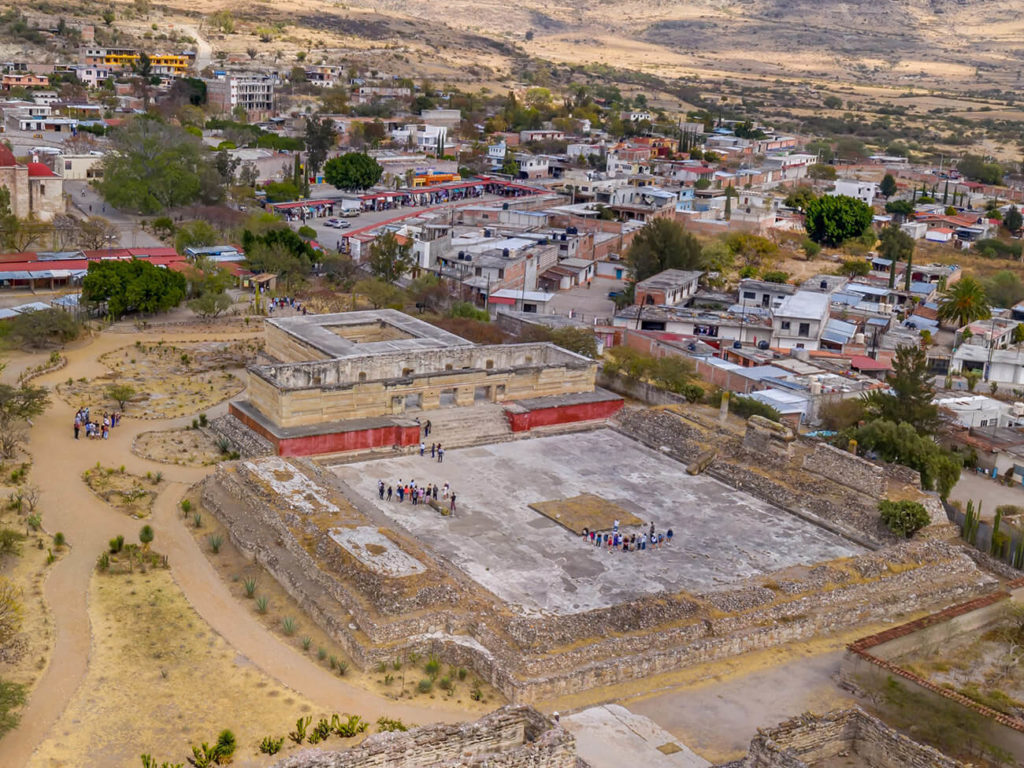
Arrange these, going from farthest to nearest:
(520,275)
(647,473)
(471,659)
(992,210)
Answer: (992,210), (520,275), (647,473), (471,659)

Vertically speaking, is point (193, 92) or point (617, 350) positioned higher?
point (193, 92)

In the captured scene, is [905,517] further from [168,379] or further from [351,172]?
[351,172]

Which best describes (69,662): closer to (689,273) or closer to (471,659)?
(471,659)

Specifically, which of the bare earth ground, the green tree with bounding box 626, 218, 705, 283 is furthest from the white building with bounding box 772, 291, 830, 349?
the bare earth ground

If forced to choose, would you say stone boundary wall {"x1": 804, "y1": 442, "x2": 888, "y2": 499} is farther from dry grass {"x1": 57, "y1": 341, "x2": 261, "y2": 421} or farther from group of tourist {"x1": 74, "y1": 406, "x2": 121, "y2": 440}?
group of tourist {"x1": 74, "y1": 406, "x2": 121, "y2": 440}

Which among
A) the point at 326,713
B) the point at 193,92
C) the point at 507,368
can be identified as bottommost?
the point at 326,713

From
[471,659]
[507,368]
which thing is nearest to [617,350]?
[507,368]

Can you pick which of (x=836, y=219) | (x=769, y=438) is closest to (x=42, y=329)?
(x=769, y=438)
